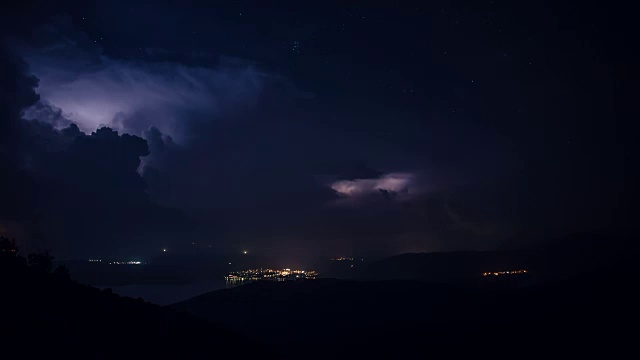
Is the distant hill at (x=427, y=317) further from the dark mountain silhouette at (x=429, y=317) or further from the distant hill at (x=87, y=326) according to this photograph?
the distant hill at (x=87, y=326)

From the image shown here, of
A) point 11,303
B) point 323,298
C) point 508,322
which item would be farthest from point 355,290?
point 11,303

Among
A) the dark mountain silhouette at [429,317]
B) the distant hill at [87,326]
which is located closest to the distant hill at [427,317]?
the dark mountain silhouette at [429,317]

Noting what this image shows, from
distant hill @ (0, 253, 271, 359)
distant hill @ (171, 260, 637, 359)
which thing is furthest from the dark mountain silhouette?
distant hill @ (0, 253, 271, 359)

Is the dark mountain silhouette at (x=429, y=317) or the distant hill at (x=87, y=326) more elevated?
the distant hill at (x=87, y=326)

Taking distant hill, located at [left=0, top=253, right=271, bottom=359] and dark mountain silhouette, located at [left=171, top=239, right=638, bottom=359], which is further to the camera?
dark mountain silhouette, located at [left=171, top=239, right=638, bottom=359]

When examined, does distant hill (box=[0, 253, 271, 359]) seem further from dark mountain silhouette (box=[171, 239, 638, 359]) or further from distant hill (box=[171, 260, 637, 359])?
distant hill (box=[171, 260, 637, 359])

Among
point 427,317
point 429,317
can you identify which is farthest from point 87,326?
point 429,317
